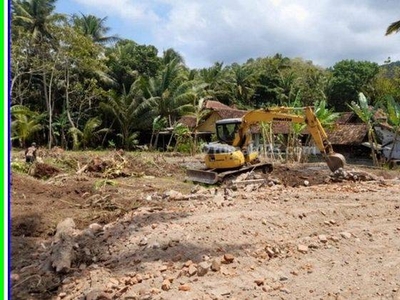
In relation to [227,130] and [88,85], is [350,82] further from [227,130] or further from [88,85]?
[227,130]

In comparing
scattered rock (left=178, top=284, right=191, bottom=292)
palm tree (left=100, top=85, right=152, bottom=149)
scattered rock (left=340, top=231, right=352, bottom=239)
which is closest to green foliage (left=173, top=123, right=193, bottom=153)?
palm tree (left=100, top=85, right=152, bottom=149)

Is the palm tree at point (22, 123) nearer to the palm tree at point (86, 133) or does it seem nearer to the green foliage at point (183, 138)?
the palm tree at point (86, 133)

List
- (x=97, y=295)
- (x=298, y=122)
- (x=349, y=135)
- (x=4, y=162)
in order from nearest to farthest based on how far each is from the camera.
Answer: (x=4, y=162)
(x=97, y=295)
(x=298, y=122)
(x=349, y=135)

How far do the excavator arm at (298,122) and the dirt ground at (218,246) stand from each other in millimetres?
2531

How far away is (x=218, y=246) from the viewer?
5.78m

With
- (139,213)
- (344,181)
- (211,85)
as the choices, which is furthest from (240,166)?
(211,85)

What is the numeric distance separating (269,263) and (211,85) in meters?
36.3

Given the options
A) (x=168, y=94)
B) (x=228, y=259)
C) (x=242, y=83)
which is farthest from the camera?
(x=242, y=83)

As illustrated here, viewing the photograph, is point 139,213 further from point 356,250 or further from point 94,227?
point 356,250

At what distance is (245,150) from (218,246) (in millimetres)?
7921

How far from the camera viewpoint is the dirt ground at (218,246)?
472cm

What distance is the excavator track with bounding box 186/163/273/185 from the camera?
12656 millimetres

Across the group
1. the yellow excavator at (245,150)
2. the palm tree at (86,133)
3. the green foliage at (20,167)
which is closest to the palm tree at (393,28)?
the yellow excavator at (245,150)

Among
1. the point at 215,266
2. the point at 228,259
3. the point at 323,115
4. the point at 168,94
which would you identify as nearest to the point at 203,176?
the point at 228,259
